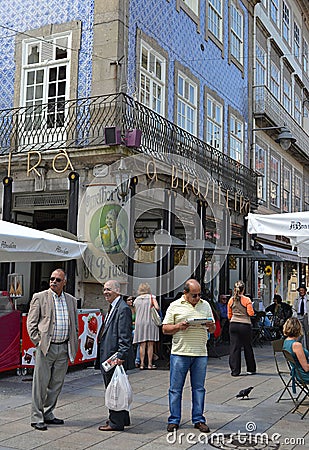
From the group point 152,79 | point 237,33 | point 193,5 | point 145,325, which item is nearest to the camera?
point 145,325

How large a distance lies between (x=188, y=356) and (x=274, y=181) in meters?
17.6

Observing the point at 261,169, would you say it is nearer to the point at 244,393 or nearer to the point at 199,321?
the point at 244,393

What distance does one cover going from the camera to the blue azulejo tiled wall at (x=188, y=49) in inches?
531

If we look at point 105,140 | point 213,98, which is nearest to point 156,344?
point 105,140

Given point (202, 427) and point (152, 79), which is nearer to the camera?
point (202, 427)

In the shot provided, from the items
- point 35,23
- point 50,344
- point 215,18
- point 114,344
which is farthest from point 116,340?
point 215,18

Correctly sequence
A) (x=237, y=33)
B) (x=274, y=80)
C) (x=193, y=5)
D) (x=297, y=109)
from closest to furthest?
(x=193, y=5), (x=237, y=33), (x=274, y=80), (x=297, y=109)

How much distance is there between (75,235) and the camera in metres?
12.6

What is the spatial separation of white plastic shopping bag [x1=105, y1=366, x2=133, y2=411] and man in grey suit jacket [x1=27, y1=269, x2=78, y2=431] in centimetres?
65

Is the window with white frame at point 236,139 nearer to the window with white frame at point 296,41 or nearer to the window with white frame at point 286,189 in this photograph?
the window with white frame at point 286,189

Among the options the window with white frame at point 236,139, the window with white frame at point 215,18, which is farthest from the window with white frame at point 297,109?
the window with white frame at point 215,18

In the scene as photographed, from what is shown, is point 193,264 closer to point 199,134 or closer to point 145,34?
point 199,134

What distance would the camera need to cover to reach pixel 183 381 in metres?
6.53

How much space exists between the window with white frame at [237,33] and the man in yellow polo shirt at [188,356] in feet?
47.2
